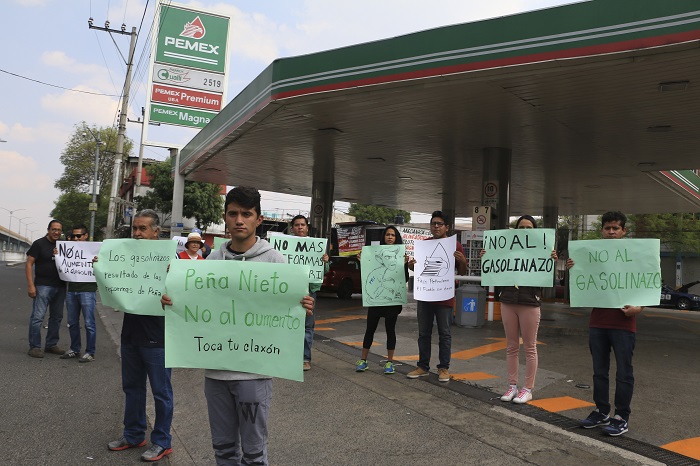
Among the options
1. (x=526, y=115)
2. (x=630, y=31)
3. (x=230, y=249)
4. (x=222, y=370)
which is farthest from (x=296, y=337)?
(x=526, y=115)

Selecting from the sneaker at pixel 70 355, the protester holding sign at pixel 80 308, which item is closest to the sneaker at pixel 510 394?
the protester holding sign at pixel 80 308

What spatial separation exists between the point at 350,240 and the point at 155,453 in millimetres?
18344

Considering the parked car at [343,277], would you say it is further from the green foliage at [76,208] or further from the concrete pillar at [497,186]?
the green foliage at [76,208]

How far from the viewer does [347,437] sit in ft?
15.3

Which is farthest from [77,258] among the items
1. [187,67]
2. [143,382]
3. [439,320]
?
[187,67]

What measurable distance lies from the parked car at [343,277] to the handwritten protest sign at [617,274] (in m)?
14.4

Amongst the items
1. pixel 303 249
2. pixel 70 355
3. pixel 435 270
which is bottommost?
pixel 70 355

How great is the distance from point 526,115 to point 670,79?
2.86 m

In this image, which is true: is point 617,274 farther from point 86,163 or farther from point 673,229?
point 86,163

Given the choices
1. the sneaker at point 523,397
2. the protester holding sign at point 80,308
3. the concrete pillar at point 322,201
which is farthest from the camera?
the concrete pillar at point 322,201

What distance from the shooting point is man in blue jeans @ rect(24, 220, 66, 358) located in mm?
7727

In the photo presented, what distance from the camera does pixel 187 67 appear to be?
20406 mm

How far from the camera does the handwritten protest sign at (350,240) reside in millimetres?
22062

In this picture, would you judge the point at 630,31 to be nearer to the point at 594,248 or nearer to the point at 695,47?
the point at 695,47
